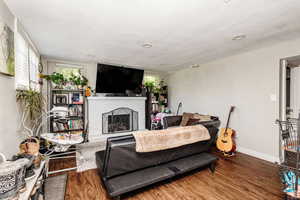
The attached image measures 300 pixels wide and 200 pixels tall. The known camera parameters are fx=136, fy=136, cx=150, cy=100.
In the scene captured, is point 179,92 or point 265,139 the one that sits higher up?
point 179,92

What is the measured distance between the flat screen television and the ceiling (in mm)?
1081

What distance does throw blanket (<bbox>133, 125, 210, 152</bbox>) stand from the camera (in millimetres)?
1733

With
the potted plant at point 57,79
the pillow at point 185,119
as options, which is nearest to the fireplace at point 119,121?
the potted plant at point 57,79

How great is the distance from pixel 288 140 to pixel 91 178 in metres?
2.99

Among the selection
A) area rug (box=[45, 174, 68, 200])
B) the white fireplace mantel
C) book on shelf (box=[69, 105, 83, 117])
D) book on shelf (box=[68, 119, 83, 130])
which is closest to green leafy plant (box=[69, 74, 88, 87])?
the white fireplace mantel

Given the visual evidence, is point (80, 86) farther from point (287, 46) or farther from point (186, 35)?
point (287, 46)

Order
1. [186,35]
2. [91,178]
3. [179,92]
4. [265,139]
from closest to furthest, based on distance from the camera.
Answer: [91,178] < [186,35] < [265,139] < [179,92]

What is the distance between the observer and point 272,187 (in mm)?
2037

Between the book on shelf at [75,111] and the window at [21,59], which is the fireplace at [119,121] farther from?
the window at [21,59]

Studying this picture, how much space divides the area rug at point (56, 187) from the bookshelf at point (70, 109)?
169 cm

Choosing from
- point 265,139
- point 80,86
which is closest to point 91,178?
point 80,86

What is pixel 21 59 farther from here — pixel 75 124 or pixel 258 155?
pixel 258 155

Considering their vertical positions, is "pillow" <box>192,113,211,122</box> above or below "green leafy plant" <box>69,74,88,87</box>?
below

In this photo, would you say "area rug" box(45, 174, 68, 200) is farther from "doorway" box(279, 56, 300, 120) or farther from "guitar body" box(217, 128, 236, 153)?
"doorway" box(279, 56, 300, 120)
